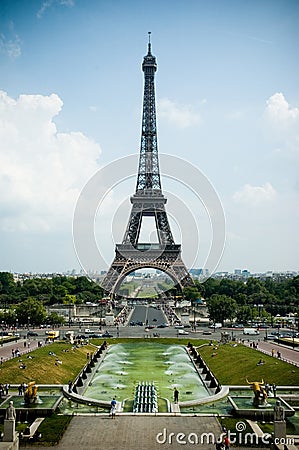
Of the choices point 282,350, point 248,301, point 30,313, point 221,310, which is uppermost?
point 248,301

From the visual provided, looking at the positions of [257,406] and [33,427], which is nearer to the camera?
[33,427]

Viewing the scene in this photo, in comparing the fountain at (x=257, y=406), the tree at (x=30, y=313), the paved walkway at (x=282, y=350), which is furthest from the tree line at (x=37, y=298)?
the fountain at (x=257, y=406)

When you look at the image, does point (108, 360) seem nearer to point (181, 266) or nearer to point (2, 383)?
point (2, 383)

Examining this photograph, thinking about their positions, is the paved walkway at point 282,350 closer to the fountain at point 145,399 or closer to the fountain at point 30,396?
the fountain at point 145,399

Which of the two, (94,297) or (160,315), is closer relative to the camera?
(160,315)

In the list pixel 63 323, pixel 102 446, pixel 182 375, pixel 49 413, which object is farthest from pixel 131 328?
pixel 102 446

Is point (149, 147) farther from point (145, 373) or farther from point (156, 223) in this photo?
point (145, 373)

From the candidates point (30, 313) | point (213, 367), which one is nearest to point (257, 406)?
point (213, 367)
